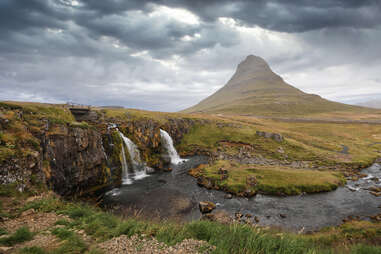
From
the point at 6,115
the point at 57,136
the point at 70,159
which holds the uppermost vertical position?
the point at 6,115

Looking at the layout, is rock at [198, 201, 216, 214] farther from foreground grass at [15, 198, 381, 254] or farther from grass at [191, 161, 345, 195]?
foreground grass at [15, 198, 381, 254]

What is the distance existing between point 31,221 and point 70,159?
747 inches

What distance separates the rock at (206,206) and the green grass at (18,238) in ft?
64.1

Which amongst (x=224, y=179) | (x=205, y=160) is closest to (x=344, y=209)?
(x=224, y=179)

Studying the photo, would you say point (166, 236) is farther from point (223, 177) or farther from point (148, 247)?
point (223, 177)

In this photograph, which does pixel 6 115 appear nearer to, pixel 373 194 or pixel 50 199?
pixel 50 199

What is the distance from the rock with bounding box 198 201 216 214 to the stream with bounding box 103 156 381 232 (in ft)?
2.53

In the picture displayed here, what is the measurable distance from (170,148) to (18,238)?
43.6 metres

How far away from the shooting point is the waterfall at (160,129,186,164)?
162 ft

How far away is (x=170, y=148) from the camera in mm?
51688

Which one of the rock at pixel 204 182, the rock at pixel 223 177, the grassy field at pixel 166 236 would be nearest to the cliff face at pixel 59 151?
the grassy field at pixel 166 236

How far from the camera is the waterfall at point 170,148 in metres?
49.4

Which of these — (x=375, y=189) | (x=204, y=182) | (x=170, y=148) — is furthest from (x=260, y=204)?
(x=170, y=148)

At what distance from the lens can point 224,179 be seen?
108 feet
